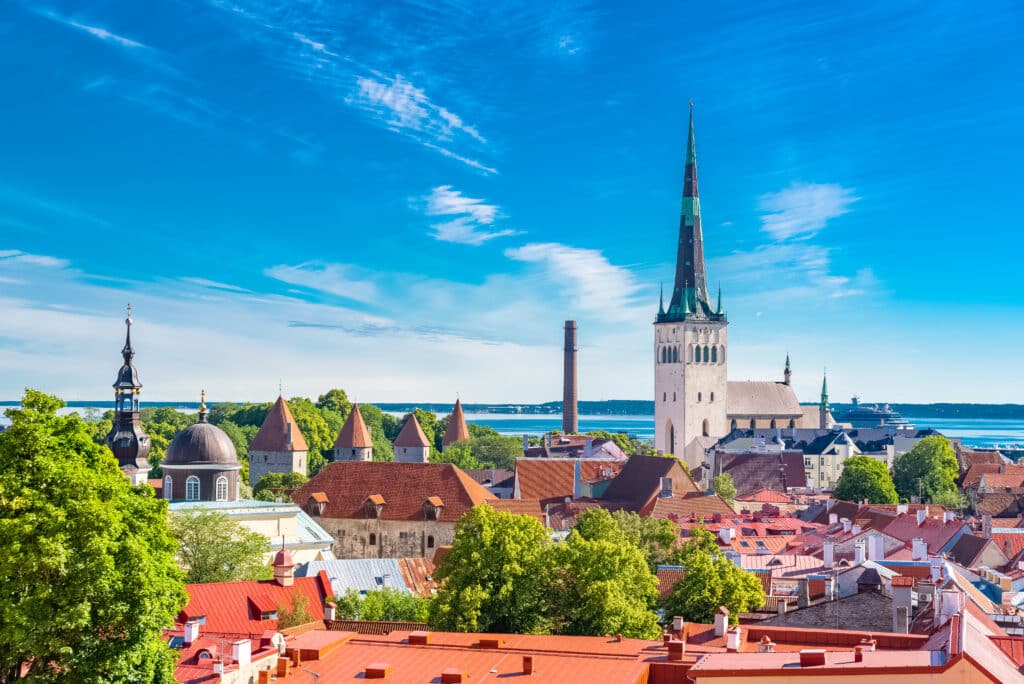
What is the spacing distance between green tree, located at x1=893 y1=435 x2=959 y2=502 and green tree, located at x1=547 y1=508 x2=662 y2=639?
231 feet

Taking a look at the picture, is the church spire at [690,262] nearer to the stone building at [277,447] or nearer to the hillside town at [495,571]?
the hillside town at [495,571]

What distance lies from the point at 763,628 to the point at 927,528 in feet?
104

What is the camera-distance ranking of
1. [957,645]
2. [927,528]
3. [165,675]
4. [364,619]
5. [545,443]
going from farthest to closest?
[545,443], [927,528], [364,619], [165,675], [957,645]

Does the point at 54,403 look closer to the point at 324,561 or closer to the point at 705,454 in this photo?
the point at 324,561

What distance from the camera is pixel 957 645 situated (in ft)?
62.2

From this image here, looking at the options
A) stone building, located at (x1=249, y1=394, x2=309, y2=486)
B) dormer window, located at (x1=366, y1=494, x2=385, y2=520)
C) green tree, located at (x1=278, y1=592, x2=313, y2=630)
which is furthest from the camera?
stone building, located at (x1=249, y1=394, x2=309, y2=486)

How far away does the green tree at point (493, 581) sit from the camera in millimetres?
35219

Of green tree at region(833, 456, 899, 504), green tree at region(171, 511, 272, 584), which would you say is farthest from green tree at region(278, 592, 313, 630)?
green tree at region(833, 456, 899, 504)

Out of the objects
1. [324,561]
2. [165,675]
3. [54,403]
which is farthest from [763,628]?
[324,561]

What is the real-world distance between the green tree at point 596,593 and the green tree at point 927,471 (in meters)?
70.5

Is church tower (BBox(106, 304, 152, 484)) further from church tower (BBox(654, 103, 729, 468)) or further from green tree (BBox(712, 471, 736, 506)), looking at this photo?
church tower (BBox(654, 103, 729, 468))

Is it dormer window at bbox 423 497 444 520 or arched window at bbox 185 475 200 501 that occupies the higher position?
arched window at bbox 185 475 200 501

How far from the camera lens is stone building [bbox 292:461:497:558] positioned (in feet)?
221

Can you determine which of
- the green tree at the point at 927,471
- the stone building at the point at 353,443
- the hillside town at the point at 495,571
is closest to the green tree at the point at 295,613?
the hillside town at the point at 495,571
